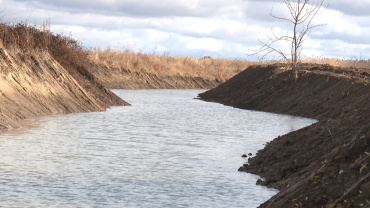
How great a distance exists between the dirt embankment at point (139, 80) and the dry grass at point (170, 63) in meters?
0.62

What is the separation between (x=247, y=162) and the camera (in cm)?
1450

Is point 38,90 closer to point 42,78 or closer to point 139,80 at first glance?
point 42,78

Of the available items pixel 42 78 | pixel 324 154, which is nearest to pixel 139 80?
pixel 42 78

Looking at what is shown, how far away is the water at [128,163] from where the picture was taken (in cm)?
1038

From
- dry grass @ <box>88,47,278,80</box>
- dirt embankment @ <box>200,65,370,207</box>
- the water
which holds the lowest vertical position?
the water

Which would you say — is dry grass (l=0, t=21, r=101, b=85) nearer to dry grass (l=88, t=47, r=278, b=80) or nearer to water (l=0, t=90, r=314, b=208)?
water (l=0, t=90, r=314, b=208)

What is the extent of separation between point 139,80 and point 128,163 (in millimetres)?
48832

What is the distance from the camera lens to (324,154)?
12.6 metres

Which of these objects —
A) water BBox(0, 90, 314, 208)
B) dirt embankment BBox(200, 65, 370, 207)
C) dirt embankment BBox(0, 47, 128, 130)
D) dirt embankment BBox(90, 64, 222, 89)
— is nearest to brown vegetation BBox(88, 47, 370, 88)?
dirt embankment BBox(90, 64, 222, 89)

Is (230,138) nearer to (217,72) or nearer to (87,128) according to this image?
(87,128)

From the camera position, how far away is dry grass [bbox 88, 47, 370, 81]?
61.0 m

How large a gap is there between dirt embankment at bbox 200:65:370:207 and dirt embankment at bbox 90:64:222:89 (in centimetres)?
2834

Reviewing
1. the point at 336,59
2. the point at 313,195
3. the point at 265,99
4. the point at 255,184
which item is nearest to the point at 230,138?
the point at 255,184

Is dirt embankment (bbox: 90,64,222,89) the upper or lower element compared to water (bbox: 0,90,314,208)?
upper
